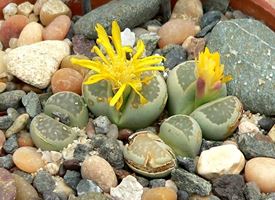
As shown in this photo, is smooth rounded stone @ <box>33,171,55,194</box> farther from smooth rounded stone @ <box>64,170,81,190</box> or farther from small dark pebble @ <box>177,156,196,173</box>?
small dark pebble @ <box>177,156,196,173</box>

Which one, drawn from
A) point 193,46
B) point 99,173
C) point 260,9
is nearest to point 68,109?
point 99,173

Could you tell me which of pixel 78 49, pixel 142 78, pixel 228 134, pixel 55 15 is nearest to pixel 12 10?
pixel 55 15

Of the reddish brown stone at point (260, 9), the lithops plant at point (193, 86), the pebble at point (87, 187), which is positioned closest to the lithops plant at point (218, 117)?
the lithops plant at point (193, 86)

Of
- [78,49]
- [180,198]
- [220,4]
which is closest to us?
[180,198]

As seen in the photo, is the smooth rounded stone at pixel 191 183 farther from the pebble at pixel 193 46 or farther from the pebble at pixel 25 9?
the pebble at pixel 25 9

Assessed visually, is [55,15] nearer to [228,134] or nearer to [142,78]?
[142,78]

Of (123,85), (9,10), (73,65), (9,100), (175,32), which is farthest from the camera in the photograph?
(9,10)

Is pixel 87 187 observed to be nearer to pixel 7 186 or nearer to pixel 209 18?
pixel 7 186
